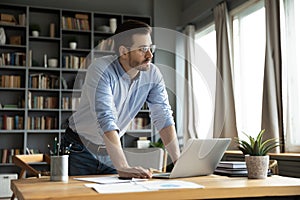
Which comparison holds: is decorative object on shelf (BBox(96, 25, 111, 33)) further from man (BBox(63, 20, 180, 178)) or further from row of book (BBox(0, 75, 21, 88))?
man (BBox(63, 20, 180, 178))

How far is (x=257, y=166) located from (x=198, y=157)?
222 mm

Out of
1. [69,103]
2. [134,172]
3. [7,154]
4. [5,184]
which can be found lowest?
[5,184]

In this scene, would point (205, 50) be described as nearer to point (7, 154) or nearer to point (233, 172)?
point (7, 154)

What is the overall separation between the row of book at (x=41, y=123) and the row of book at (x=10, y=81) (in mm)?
479

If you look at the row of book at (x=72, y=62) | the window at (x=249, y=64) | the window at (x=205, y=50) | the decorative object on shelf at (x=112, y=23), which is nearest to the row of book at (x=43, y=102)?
the row of book at (x=72, y=62)

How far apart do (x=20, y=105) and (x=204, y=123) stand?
243cm

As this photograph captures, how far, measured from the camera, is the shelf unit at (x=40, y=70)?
538 cm

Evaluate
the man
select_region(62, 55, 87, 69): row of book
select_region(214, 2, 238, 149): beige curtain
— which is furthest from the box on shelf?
the man

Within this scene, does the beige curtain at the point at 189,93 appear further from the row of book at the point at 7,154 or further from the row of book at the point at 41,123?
the row of book at the point at 7,154

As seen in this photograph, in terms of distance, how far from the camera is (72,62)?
5.65 metres

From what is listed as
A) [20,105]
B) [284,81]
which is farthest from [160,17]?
[284,81]

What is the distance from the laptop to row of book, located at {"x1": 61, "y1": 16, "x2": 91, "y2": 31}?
14.5 feet

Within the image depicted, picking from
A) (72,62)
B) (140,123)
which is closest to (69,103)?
(72,62)

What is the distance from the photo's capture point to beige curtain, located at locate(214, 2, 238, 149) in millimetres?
4430
